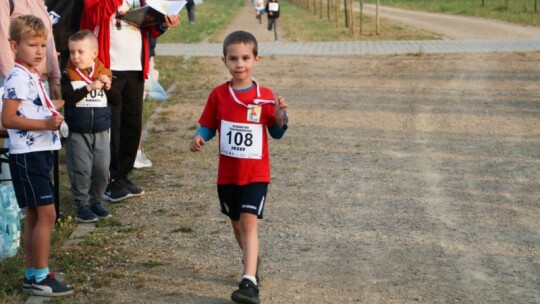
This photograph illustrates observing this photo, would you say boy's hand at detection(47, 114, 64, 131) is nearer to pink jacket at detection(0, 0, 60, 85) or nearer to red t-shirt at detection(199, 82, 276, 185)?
red t-shirt at detection(199, 82, 276, 185)

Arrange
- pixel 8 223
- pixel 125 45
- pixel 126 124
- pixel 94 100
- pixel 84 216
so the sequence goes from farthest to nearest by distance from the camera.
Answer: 1. pixel 126 124
2. pixel 125 45
3. pixel 84 216
4. pixel 94 100
5. pixel 8 223

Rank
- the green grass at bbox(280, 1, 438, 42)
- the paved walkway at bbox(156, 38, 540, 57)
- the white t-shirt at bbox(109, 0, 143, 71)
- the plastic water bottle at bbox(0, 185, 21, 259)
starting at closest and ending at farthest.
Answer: the plastic water bottle at bbox(0, 185, 21, 259) → the white t-shirt at bbox(109, 0, 143, 71) → the paved walkway at bbox(156, 38, 540, 57) → the green grass at bbox(280, 1, 438, 42)

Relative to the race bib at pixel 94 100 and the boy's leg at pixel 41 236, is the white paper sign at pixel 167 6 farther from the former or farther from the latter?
the boy's leg at pixel 41 236

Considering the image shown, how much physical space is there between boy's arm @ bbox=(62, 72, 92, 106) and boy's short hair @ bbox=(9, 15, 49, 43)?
51.0 inches

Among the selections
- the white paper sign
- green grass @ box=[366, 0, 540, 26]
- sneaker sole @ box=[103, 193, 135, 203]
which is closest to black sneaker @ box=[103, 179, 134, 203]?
sneaker sole @ box=[103, 193, 135, 203]

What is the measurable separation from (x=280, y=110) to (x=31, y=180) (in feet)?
4.87

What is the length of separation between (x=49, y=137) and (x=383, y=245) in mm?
2334

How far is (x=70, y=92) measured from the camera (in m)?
7.24

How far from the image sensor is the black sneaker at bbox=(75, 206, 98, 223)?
25.0 ft

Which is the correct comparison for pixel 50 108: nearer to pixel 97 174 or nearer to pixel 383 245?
pixel 97 174

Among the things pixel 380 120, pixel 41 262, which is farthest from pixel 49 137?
pixel 380 120

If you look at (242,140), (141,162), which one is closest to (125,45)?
(141,162)

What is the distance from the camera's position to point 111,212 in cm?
804

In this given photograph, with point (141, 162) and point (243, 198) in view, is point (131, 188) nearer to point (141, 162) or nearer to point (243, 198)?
point (141, 162)
